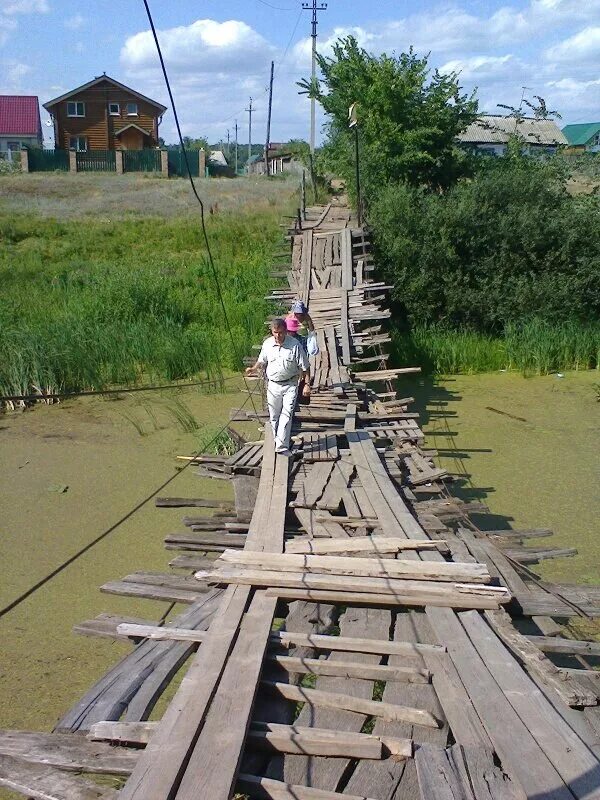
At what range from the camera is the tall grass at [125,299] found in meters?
11.0

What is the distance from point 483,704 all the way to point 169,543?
106 inches

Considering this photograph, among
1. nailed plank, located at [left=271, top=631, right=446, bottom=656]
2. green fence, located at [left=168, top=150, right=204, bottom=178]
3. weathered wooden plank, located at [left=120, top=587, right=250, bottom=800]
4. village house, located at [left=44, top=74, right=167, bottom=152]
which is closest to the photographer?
weathered wooden plank, located at [left=120, top=587, right=250, bottom=800]

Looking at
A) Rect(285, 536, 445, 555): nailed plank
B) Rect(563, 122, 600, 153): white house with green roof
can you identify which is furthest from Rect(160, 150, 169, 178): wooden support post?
Rect(285, 536, 445, 555): nailed plank

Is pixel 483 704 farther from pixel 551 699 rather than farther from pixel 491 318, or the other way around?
pixel 491 318

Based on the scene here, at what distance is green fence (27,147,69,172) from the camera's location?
1325 inches

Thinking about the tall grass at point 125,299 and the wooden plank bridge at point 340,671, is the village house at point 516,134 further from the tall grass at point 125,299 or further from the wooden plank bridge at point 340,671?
the wooden plank bridge at point 340,671

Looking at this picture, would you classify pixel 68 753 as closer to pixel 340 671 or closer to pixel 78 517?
pixel 340 671

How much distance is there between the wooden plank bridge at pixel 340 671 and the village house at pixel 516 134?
12927mm

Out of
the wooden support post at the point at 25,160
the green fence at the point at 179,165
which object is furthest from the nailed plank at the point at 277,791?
the wooden support post at the point at 25,160

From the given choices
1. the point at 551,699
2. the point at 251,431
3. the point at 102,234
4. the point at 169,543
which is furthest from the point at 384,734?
the point at 102,234

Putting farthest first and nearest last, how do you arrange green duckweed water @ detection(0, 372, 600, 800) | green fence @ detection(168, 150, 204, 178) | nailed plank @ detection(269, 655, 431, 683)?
green fence @ detection(168, 150, 204, 178)
green duckweed water @ detection(0, 372, 600, 800)
nailed plank @ detection(269, 655, 431, 683)

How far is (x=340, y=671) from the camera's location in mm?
3428

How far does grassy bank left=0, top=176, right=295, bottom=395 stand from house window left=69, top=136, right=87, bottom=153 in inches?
706

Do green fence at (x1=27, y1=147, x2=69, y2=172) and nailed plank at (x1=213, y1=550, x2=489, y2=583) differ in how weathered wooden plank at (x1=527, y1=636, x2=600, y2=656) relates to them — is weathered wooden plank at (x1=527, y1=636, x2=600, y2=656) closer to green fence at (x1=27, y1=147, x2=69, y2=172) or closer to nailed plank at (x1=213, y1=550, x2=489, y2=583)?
nailed plank at (x1=213, y1=550, x2=489, y2=583)
